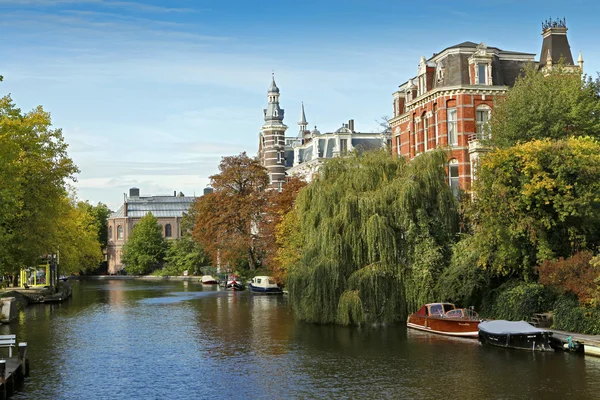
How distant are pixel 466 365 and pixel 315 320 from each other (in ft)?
40.8

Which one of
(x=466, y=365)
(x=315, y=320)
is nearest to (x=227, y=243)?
(x=315, y=320)

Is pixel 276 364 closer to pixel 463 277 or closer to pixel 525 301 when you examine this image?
pixel 463 277

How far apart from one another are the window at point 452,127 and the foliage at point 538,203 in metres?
13.7

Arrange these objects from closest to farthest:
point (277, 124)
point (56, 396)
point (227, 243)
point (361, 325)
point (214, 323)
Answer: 1. point (56, 396)
2. point (361, 325)
3. point (214, 323)
4. point (227, 243)
5. point (277, 124)

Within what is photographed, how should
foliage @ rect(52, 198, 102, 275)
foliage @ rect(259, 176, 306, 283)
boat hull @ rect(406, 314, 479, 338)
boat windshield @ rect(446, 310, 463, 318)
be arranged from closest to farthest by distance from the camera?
boat hull @ rect(406, 314, 479, 338)
boat windshield @ rect(446, 310, 463, 318)
foliage @ rect(52, 198, 102, 275)
foliage @ rect(259, 176, 306, 283)

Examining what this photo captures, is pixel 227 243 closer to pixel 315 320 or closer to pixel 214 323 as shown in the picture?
pixel 214 323

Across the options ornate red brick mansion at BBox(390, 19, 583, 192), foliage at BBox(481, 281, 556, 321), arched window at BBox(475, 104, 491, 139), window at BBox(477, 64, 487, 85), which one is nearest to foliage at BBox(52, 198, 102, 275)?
ornate red brick mansion at BBox(390, 19, 583, 192)

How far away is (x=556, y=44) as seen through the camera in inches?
2007

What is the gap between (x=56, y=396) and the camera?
979 inches

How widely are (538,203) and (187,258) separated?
83.5 m

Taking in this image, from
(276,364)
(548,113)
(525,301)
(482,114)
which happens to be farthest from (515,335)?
(482,114)

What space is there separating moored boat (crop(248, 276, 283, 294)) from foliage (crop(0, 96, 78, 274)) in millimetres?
22152

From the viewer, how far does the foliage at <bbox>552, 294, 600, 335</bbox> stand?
3123cm

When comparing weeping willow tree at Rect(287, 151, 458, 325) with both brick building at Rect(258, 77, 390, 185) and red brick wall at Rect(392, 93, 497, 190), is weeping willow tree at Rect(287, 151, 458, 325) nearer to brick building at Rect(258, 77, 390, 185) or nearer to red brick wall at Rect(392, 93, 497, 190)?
red brick wall at Rect(392, 93, 497, 190)
